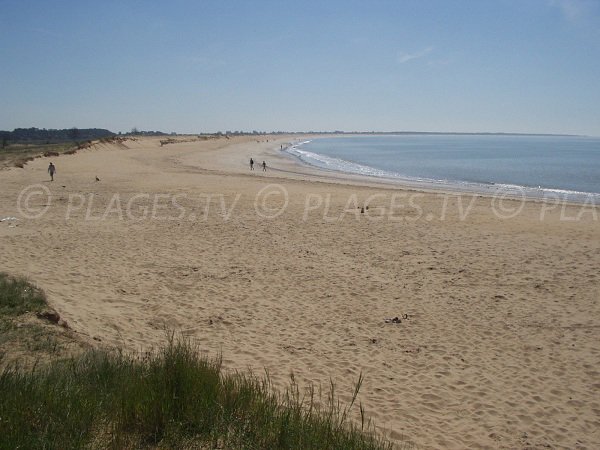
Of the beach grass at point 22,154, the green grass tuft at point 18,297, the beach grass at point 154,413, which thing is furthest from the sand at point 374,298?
the beach grass at point 22,154

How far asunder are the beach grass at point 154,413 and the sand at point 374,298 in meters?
1.64

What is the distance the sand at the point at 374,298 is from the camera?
5.45 m

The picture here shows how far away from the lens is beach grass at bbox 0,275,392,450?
306 centimetres

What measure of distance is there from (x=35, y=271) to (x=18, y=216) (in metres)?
6.80

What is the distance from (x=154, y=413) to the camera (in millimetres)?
3379

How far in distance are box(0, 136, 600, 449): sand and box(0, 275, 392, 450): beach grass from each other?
1637mm

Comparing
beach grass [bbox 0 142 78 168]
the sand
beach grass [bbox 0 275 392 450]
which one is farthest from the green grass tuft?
beach grass [bbox 0 142 78 168]

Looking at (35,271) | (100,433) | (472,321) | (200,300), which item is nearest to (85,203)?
(35,271)

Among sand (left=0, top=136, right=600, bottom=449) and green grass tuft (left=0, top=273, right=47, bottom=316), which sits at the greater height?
green grass tuft (left=0, top=273, right=47, bottom=316)

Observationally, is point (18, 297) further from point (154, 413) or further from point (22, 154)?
point (22, 154)

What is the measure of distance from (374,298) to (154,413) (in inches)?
228

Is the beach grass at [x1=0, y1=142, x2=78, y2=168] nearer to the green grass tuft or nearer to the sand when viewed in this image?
the sand

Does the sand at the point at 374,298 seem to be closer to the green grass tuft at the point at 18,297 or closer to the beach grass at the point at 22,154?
the green grass tuft at the point at 18,297

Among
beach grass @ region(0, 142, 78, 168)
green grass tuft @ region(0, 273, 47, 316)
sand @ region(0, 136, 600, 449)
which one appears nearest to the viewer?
sand @ region(0, 136, 600, 449)
